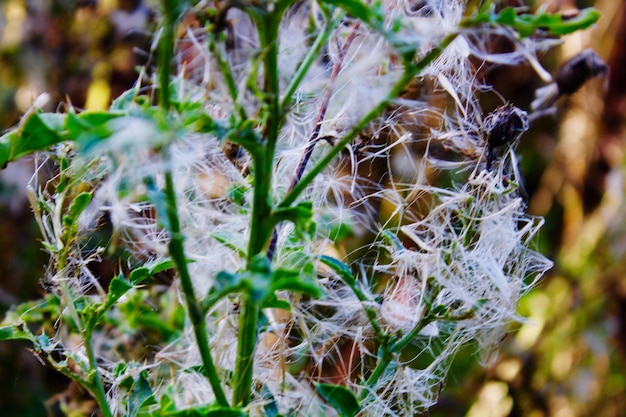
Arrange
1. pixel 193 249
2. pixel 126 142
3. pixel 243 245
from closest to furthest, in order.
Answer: pixel 126 142 < pixel 243 245 < pixel 193 249

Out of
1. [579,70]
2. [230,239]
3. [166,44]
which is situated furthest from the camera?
[579,70]

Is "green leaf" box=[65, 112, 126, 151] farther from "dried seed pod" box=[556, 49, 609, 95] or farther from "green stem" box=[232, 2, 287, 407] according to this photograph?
"dried seed pod" box=[556, 49, 609, 95]

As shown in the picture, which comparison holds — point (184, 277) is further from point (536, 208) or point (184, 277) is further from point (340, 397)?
point (536, 208)

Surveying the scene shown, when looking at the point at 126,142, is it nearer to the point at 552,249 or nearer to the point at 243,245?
the point at 243,245

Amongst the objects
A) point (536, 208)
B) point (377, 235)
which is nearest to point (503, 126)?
point (377, 235)

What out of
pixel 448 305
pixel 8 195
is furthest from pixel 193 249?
pixel 8 195

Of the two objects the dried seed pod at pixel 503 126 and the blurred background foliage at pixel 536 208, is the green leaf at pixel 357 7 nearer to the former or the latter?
the dried seed pod at pixel 503 126

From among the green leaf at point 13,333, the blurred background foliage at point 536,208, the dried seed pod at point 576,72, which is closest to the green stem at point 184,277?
the green leaf at point 13,333

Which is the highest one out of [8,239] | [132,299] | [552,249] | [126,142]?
[126,142]
